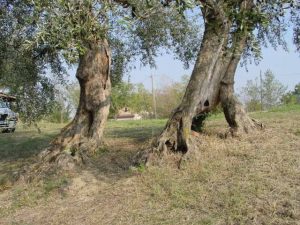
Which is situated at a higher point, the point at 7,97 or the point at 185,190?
the point at 7,97

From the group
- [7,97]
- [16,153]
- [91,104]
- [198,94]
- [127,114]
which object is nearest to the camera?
[198,94]

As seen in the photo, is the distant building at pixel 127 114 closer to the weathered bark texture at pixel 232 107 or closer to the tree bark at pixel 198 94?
the weathered bark texture at pixel 232 107

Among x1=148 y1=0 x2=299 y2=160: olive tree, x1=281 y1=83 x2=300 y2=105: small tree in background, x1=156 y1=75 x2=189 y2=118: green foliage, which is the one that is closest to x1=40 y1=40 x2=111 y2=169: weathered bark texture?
x1=148 y1=0 x2=299 y2=160: olive tree

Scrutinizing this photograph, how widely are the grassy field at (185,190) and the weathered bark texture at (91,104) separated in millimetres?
695

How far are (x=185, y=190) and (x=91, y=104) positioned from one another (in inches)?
152

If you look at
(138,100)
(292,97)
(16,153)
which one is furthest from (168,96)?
(16,153)

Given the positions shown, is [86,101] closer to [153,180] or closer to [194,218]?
[153,180]

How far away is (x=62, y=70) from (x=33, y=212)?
191 inches

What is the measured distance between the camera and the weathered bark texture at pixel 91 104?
32.7ft

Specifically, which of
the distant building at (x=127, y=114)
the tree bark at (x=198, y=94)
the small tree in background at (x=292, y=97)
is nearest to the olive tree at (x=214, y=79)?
the tree bark at (x=198, y=94)

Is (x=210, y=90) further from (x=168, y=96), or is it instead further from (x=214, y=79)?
(x=168, y=96)

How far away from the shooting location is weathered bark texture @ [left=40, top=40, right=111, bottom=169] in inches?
392

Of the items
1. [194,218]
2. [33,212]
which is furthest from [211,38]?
[33,212]

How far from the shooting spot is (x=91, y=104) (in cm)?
1024
